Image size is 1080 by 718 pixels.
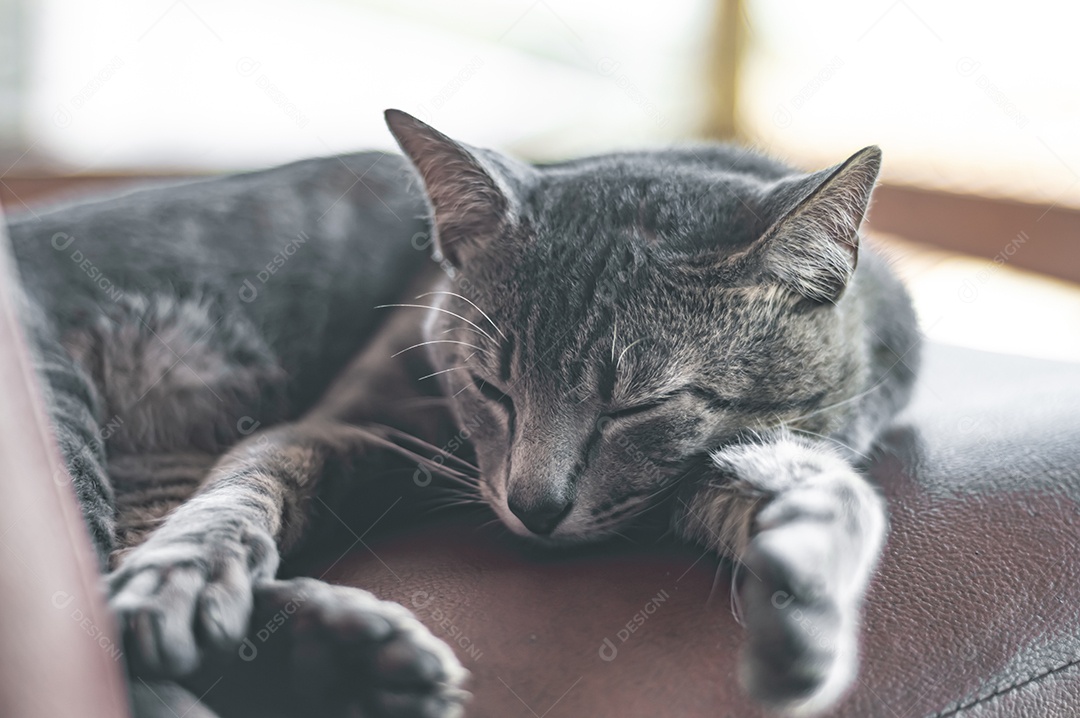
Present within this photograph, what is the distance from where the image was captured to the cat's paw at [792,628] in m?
0.53

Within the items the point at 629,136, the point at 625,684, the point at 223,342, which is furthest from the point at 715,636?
the point at 629,136

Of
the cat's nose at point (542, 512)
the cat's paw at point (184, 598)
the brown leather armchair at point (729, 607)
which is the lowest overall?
the brown leather armchair at point (729, 607)

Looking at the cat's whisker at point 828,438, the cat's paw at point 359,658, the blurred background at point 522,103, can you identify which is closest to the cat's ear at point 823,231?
the cat's whisker at point 828,438

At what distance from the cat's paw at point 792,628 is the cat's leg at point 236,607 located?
0.79 feet

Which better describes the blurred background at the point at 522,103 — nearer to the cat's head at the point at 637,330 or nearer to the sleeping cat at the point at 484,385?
the sleeping cat at the point at 484,385

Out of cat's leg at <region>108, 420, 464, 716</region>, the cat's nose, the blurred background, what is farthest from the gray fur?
the blurred background

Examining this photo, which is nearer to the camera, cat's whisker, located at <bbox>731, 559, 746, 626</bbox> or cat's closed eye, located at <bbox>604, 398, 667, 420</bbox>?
cat's whisker, located at <bbox>731, 559, 746, 626</bbox>

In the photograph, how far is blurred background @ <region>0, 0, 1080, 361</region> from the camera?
1731 mm

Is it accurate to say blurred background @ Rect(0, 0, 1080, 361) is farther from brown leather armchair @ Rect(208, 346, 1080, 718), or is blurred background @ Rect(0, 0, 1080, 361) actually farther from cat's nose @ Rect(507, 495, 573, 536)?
cat's nose @ Rect(507, 495, 573, 536)

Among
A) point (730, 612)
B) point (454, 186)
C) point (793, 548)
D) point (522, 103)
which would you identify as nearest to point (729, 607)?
point (730, 612)

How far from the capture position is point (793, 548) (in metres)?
0.57

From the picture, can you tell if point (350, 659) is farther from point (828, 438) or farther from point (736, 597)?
point (828, 438)

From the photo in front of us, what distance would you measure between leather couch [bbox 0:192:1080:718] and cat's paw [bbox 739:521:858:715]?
53 mm

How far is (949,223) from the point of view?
1.99 metres
